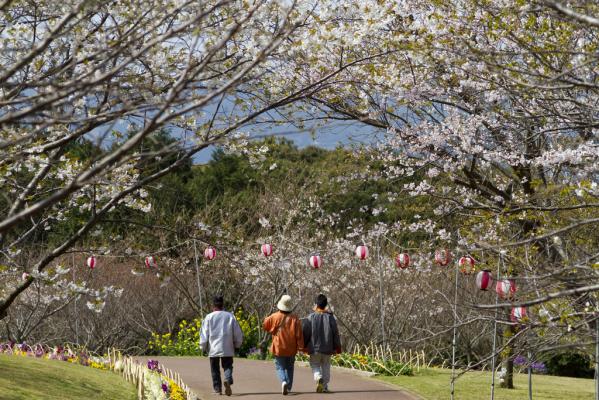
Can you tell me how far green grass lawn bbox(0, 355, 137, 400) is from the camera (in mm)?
11320

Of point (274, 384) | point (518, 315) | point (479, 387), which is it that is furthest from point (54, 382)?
point (518, 315)

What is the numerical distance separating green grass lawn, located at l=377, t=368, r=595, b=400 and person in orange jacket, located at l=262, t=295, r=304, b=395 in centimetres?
196

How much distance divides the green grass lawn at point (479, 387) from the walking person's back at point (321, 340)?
4.65ft

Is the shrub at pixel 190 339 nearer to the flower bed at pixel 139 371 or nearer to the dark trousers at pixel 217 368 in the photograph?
the flower bed at pixel 139 371

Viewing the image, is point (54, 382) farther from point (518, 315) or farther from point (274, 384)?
point (518, 315)

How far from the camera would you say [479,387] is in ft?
45.1

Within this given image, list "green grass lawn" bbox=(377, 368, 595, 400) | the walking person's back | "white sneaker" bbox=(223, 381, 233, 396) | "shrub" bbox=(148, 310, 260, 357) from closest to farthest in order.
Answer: "white sneaker" bbox=(223, 381, 233, 396) < the walking person's back < "green grass lawn" bbox=(377, 368, 595, 400) < "shrub" bbox=(148, 310, 260, 357)

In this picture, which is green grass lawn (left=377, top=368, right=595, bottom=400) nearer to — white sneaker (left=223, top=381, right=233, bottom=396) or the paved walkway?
the paved walkway

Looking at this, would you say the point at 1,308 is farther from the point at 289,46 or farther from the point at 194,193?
the point at 194,193

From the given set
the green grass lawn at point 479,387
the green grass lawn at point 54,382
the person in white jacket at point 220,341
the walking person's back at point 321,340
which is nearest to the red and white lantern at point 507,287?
the green grass lawn at point 479,387

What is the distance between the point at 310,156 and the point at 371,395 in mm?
27630

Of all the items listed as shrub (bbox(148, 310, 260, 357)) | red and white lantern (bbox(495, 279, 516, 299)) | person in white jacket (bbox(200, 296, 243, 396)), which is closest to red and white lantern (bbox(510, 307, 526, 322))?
red and white lantern (bbox(495, 279, 516, 299))

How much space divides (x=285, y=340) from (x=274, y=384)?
173 cm

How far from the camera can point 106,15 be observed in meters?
8.44
